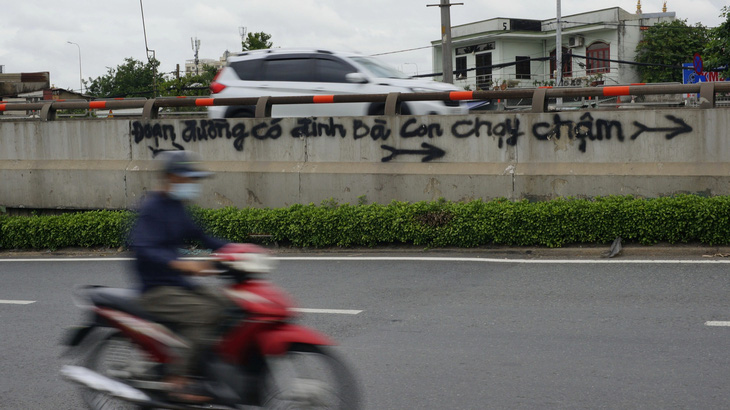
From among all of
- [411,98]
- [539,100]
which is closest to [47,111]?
[411,98]

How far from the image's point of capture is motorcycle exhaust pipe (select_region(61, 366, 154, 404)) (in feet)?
14.9

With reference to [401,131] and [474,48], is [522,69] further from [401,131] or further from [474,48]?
[401,131]

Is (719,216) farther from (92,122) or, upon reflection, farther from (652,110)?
(92,122)

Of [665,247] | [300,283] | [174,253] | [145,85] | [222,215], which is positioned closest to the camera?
[174,253]

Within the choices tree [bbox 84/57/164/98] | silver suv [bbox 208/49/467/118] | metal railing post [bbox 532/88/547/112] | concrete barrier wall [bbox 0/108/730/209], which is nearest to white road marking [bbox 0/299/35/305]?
concrete barrier wall [bbox 0/108/730/209]

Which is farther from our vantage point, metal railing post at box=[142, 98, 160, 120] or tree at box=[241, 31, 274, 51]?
tree at box=[241, 31, 274, 51]

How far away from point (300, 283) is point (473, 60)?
54133 mm

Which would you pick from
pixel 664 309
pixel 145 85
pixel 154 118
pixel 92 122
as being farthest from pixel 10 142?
pixel 145 85

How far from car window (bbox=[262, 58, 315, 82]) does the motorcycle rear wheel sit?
9634mm

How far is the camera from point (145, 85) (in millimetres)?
79375

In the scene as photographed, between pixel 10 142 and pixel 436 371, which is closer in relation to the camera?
pixel 436 371

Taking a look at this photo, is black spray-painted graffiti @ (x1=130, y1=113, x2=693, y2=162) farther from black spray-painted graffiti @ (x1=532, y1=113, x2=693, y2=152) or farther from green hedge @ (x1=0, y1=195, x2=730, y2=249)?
green hedge @ (x1=0, y1=195, x2=730, y2=249)

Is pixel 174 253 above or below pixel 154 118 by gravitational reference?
below

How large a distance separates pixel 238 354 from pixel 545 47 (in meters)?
Answer: 60.0
